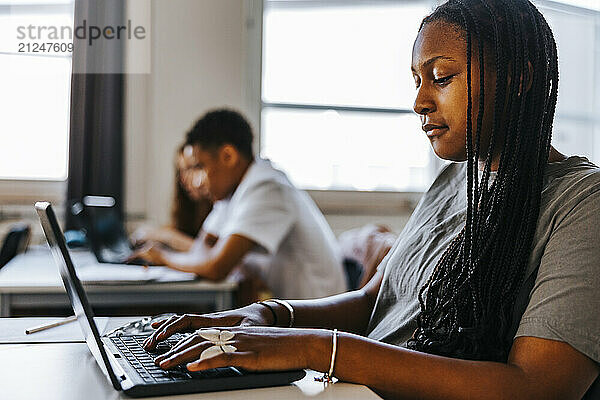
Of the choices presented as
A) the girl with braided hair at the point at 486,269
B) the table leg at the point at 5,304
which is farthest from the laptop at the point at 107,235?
the girl with braided hair at the point at 486,269

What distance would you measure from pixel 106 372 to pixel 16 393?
0.10 m

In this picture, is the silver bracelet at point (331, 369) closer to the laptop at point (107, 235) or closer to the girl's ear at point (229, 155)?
the laptop at point (107, 235)

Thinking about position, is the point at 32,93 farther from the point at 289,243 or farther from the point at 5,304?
the point at 289,243

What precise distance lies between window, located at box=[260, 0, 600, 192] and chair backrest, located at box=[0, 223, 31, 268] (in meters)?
1.39

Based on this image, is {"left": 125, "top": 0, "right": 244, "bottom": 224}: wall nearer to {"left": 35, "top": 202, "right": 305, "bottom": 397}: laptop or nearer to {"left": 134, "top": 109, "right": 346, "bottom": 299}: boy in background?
{"left": 134, "top": 109, "right": 346, "bottom": 299}: boy in background

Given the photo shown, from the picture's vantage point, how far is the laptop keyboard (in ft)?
2.59

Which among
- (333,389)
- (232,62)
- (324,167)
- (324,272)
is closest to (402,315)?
(333,389)

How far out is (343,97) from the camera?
3387 millimetres

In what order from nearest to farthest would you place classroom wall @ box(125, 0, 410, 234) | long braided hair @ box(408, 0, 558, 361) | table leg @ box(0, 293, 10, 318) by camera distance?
long braided hair @ box(408, 0, 558, 361) < classroom wall @ box(125, 0, 410, 234) < table leg @ box(0, 293, 10, 318)

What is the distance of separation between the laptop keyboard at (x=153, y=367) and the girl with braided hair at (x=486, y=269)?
0.01 metres

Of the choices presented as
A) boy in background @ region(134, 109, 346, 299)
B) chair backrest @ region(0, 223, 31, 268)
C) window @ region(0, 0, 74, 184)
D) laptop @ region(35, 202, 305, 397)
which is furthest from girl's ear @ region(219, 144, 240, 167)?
laptop @ region(35, 202, 305, 397)

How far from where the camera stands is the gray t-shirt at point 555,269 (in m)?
0.82

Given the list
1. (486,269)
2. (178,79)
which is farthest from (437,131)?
(178,79)

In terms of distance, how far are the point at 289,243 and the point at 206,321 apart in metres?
1.32
